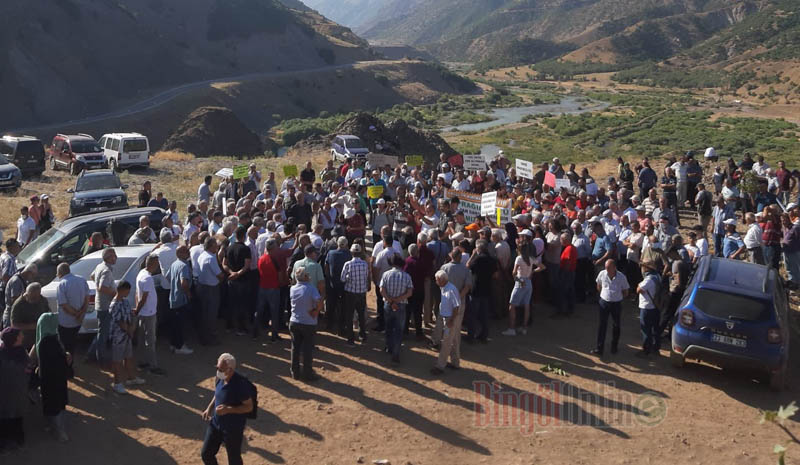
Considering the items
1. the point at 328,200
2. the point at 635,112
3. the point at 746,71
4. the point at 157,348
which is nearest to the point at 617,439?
the point at 157,348

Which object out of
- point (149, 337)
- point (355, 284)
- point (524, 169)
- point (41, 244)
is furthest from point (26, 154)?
point (355, 284)

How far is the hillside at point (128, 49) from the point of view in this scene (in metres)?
66.9

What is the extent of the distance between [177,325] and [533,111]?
265 ft

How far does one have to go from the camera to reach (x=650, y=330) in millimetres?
10945

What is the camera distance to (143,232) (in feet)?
41.2

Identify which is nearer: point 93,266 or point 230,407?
point 230,407

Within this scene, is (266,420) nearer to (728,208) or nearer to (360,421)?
(360,421)

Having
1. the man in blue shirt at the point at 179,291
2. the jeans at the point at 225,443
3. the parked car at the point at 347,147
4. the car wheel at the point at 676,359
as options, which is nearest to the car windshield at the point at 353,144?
the parked car at the point at 347,147

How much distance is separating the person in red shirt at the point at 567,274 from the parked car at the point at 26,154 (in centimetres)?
2463

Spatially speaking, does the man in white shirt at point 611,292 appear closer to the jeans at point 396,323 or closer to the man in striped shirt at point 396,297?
the man in striped shirt at point 396,297

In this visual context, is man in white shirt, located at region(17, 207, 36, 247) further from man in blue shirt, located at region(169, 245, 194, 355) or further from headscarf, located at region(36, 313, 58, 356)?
headscarf, located at region(36, 313, 58, 356)

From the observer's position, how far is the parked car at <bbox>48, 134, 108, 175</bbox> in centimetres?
3039

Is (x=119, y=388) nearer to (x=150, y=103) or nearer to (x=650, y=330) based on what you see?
(x=650, y=330)

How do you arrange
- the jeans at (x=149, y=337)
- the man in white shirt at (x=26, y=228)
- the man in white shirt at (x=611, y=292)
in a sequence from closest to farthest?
1. the jeans at (x=149, y=337)
2. the man in white shirt at (x=611, y=292)
3. the man in white shirt at (x=26, y=228)
